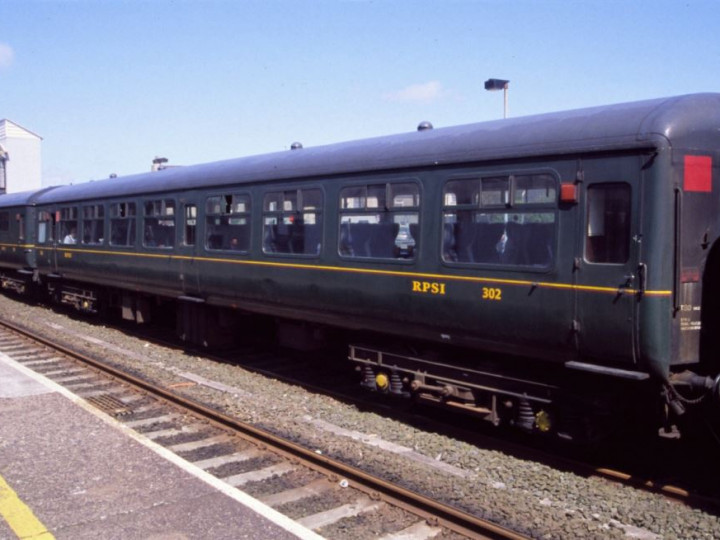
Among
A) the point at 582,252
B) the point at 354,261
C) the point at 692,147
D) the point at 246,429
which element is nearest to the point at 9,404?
the point at 246,429

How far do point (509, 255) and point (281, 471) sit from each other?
2952 mm

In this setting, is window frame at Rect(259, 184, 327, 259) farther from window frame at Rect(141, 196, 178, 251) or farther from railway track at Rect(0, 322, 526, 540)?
window frame at Rect(141, 196, 178, 251)

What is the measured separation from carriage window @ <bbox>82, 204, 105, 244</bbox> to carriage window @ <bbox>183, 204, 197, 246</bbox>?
4.00 metres

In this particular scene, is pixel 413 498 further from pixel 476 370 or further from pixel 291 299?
pixel 291 299

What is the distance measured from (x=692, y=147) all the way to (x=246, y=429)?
5.17 metres

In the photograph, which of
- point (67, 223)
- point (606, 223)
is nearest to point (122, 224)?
point (67, 223)

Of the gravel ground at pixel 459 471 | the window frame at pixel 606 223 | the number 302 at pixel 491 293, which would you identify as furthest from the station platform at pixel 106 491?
the window frame at pixel 606 223

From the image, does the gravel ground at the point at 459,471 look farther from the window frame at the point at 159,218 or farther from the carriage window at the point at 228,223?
the window frame at the point at 159,218

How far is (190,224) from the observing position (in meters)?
11.8

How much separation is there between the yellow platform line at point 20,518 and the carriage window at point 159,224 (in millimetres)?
6912

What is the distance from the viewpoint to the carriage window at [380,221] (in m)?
7.60

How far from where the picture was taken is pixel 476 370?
7207mm

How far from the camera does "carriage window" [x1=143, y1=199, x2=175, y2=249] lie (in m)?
12.4

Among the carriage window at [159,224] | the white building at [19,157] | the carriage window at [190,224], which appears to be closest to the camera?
the carriage window at [190,224]
